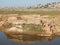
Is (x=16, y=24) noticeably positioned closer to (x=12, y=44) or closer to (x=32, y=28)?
(x=32, y=28)

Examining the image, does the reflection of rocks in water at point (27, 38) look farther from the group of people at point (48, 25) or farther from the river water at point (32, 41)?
the group of people at point (48, 25)

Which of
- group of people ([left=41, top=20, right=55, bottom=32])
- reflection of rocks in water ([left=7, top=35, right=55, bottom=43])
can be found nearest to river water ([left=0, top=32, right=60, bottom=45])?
reflection of rocks in water ([left=7, top=35, right=55, bottom=43])

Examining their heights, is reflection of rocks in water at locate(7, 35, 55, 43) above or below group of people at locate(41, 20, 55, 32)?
below

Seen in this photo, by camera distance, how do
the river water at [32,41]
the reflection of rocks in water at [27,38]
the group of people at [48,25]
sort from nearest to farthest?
the river water at [32,41], the reflection of rocks in water at [27,38], the group of people at [48,25]

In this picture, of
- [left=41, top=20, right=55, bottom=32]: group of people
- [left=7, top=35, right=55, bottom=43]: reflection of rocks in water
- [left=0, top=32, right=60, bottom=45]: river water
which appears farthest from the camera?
[left=41, top=20, right=55, bottom=32]: group of people

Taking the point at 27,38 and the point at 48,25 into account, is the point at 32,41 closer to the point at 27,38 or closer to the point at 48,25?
the point at 27,38

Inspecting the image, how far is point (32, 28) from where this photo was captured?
4638 centimetres

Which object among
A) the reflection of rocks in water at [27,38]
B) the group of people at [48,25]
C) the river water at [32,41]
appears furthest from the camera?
the group of people at [48,25]

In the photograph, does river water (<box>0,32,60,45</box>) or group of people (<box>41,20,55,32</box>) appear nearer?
river water (<box>0,32,60,45</box>)

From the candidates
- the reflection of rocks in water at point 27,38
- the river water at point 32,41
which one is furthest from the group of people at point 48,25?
the river water at point 32,41

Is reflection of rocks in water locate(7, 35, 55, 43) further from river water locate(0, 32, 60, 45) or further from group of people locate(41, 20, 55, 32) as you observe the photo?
group of people locate(41, 20, 55, 32)

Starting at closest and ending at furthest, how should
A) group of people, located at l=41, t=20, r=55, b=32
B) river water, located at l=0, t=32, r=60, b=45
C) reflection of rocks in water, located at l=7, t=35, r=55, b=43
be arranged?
1. river water, located at l=0, t=32, r=60, b=45
2. reflection of rocks in water, located at l=7, t=35, r=55, b=43
3. group of people, located at l=41, t=20, r=55, b=32

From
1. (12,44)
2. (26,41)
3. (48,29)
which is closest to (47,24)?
(48,29)

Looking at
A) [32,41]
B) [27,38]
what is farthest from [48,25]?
[32,41]
